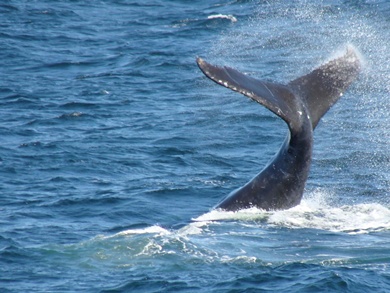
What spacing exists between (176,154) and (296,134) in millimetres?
6103

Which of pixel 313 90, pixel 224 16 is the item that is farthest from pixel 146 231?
pixel 224 16

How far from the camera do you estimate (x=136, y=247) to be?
1348 centimetres

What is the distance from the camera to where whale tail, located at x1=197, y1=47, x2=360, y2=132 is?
13.9 metres

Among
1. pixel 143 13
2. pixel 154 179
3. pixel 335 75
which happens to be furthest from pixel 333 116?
pixel 143 13

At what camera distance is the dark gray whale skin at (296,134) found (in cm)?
1432

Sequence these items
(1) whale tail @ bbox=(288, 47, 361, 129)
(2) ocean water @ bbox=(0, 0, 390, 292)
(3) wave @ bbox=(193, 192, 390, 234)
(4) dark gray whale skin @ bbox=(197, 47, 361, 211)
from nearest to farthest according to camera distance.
Answer: 1. (2) ocean water @ bbox=(0, 0, 390, 292)
2. (4) dark gray whale skin @ bbox=(197, 47, 361, 211)
3. (3) wave @ bbox=(193, 192, 390, 234)
4. (1) whale tail @ bbox=(288, 47, 361, 129)

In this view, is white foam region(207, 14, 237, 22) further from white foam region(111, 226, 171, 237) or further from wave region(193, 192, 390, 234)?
white foam region(111, 226, 171, 237)

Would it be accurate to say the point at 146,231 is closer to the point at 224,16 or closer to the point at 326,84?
the point at 326,84

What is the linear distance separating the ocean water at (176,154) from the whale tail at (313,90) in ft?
4.95

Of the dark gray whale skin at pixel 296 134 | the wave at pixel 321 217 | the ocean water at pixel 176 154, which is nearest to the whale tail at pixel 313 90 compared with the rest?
the dark gray whale skin at pixel 296 134

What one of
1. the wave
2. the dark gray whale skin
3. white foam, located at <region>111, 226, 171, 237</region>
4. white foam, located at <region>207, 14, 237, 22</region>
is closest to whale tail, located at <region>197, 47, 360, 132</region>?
the dark gray whale skin

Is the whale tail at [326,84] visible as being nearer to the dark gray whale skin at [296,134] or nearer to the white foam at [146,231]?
the dark gray whale skin at [296,134]

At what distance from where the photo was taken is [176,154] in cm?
2017

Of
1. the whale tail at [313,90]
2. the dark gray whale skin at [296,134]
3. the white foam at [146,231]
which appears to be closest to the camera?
the whale tail at [313,90]
